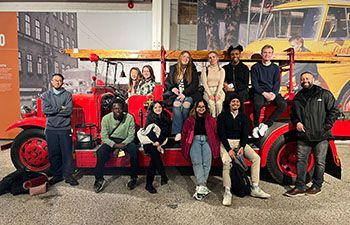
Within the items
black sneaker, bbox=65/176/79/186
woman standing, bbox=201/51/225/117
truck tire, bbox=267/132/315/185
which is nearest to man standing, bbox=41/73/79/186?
black sneaker, bbox=65/176/79/186

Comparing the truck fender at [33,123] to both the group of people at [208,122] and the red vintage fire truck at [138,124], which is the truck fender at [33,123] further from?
the group of people at [208,122]

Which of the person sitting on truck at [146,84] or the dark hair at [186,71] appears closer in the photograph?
the dark hair at [186,71]

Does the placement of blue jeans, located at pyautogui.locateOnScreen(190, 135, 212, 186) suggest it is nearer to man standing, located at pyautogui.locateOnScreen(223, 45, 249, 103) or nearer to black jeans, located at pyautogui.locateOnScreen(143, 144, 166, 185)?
black jeans, located at pyautogui.locateOnScreen(143, 144, 166, 185)

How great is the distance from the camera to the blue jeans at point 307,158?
10.7ft

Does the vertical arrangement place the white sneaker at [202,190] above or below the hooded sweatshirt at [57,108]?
below

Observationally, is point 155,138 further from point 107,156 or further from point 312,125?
point 312,125

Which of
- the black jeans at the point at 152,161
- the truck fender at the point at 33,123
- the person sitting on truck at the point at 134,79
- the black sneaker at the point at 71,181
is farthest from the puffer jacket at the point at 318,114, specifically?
the truck fender at the point at 33,123

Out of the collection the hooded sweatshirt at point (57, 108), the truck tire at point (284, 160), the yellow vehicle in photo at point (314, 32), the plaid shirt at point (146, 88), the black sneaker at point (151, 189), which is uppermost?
the yellow vehicle in photo at point (314, 32)

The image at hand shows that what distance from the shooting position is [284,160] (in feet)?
11.8

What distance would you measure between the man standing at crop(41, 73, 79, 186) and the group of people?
0.04 ft

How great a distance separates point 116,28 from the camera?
6.20 meters

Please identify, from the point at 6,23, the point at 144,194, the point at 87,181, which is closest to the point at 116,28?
the point at 6,23

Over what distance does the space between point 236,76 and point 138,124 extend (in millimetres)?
1576

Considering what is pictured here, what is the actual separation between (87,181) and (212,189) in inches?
68.0
